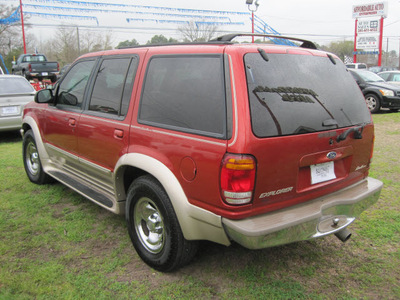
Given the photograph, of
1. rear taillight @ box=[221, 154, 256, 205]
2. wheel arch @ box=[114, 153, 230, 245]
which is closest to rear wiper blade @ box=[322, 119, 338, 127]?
rear taillight @ box=[221, 154, 256, 205]

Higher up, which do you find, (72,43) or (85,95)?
(72,43)

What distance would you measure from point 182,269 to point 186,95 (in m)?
1.45

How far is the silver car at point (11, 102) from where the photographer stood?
7676 mm

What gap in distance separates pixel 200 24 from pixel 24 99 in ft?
109

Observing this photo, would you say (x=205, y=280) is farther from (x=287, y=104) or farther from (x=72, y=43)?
(x=72, y=43)

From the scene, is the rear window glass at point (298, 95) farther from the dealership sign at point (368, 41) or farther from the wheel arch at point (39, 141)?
the dealership sign at point (368, 41)

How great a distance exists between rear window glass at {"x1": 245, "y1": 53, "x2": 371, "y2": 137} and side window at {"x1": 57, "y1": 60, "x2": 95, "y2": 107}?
212 cm

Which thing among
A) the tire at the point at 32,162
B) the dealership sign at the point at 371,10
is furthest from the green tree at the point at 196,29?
the tire at the point at 32,162

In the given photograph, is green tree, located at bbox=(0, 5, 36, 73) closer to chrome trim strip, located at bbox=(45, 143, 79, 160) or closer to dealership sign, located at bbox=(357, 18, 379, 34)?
dealership sign, located at bbox=(357, 18, 379, 34)

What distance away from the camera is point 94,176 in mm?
3580

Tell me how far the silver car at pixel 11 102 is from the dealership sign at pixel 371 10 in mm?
33883

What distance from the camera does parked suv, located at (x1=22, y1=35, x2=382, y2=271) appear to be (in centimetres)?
226

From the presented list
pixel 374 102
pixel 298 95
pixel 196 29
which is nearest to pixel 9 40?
pixel 196 29

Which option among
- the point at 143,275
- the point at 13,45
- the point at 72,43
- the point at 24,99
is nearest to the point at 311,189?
the point at 143,275
